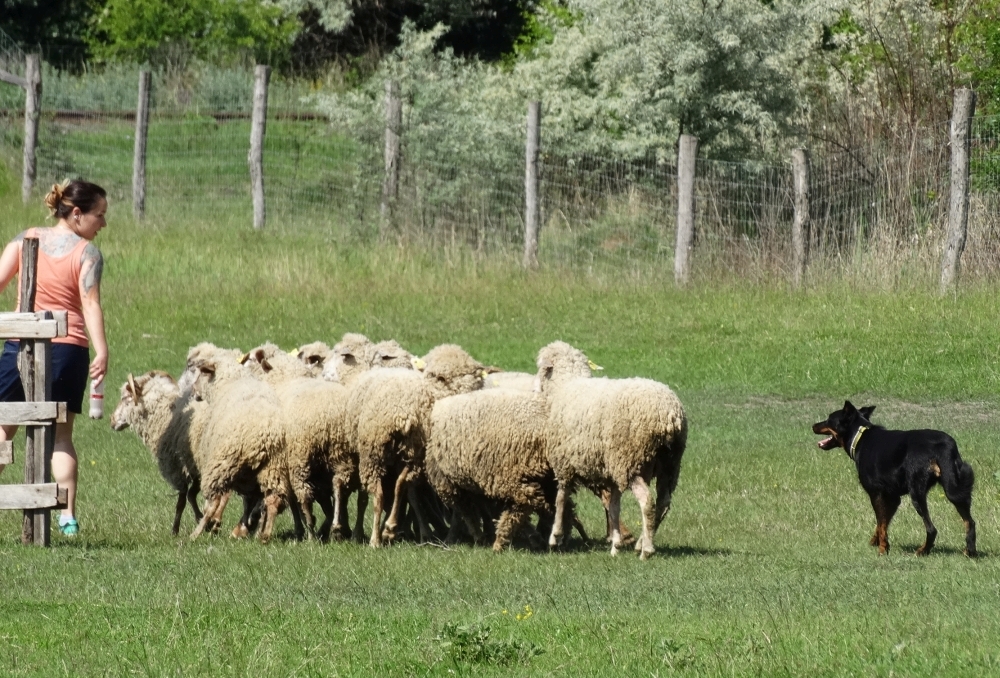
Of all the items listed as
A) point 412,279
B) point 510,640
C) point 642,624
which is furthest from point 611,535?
point 412,279

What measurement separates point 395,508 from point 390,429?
1.84 feet

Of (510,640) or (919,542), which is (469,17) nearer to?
(919,542)

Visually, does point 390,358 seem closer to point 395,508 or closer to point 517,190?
point 395,508

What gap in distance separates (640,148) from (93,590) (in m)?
17.2

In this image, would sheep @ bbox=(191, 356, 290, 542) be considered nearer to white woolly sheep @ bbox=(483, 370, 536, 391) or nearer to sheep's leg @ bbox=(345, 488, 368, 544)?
sheep's leg @ bbox=(345, 488, 368, 544)

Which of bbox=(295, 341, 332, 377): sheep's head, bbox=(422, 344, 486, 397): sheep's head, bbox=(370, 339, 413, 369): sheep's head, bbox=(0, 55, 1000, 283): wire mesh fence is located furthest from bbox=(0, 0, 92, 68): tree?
bbox=(422, 344, 486, 397): sheep's head

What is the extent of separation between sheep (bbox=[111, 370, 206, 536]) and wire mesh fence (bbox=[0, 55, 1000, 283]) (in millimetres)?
10590

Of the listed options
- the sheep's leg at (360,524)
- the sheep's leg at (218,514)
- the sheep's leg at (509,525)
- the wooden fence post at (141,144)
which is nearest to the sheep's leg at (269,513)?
the sheep's leg at (218,514)

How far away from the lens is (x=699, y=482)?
40.9 feet

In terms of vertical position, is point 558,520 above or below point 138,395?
below

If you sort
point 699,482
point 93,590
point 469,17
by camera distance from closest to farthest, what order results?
point 93,590
point 699,482
point 469,17

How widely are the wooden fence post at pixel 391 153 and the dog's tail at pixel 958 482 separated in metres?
13.8

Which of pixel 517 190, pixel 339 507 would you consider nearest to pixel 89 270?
pixel 339 507

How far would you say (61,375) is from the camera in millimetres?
9500
